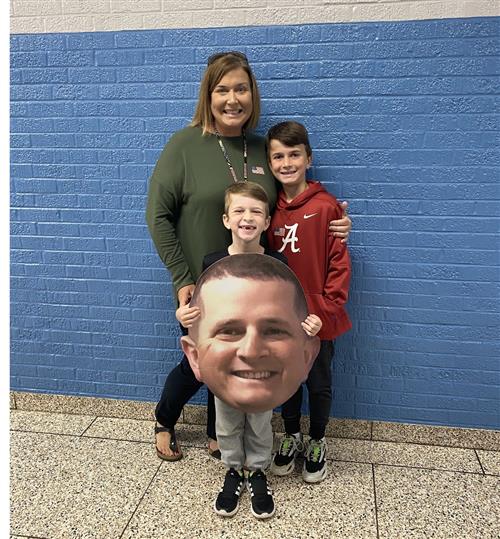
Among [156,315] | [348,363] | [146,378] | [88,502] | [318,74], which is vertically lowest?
[88,502]

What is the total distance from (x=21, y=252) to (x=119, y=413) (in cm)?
93

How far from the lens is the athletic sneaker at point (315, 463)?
2182 mm

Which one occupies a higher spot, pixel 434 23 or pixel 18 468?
pixel 434 23

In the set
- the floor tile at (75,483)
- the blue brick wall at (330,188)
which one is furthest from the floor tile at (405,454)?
the floor tile at (75,483)

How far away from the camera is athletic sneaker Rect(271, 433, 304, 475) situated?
224 centimetres

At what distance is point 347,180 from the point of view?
7.45 feet

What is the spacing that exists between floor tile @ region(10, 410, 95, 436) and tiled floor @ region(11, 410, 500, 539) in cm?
2

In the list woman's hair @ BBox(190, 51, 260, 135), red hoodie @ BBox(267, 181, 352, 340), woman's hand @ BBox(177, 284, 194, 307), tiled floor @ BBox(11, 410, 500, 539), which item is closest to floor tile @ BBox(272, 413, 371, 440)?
tiled floor @ BBox(11, 410, 500, 539)

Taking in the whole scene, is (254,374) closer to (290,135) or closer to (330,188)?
(290,135)

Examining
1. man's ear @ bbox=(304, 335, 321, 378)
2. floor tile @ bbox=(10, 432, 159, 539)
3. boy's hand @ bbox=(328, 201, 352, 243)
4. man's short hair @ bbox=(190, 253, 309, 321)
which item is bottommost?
floor tile @ bbox=(10, 432, 159, 539)

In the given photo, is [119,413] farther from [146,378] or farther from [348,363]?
[348,363]

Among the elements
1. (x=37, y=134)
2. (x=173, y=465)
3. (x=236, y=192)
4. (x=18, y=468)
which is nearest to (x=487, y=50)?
(x=236, y=192)

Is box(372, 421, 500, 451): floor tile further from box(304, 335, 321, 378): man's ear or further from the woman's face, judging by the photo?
the woman's face

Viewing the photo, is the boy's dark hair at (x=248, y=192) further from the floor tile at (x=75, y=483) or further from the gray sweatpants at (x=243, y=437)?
the floor tile at (x=75, y=483)
